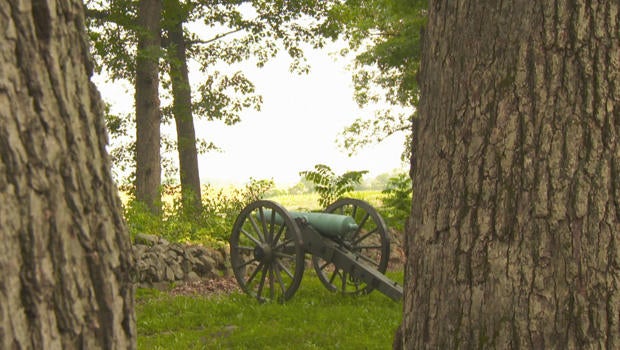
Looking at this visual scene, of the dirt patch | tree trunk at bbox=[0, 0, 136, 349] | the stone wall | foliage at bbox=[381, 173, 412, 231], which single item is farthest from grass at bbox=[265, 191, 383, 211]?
tree trunk at bbox=[0, 0, 136, 349]

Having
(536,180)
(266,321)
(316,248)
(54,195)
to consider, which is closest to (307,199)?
(316,248)

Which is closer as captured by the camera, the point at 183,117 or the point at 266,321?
the point at 266,321

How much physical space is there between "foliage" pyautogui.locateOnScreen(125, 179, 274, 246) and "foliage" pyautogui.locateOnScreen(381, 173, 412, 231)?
2.63 metres

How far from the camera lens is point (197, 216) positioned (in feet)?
48.0

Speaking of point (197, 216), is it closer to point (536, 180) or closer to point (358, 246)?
point (358, 246)

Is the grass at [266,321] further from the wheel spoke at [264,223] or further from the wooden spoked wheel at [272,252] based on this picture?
the wheel spoke at [264,223]

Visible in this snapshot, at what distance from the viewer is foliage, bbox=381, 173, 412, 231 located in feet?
52.1

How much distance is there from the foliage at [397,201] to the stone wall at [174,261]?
5.17m

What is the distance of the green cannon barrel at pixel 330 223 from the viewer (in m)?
8.60

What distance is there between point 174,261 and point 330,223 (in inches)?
114

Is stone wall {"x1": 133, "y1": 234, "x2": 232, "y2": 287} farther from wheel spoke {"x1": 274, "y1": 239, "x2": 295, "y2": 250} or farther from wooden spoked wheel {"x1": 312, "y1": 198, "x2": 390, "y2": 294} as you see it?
wheel spoke {"x1": 274, "y1": 239, "x2": 295, "y2": 250}

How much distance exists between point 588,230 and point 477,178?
46 centimetres

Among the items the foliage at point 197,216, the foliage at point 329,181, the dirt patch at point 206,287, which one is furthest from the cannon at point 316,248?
the foliage at point 329,181

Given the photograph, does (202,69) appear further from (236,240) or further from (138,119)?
(236,240)
